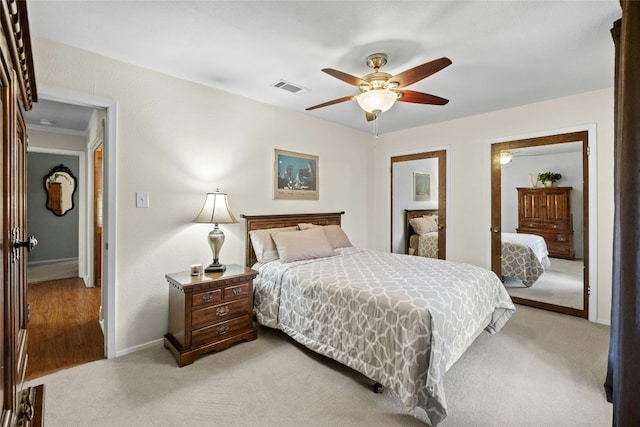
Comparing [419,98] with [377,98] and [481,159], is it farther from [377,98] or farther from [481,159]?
[481,159]

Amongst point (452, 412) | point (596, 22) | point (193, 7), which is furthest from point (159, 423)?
point (596, 22)

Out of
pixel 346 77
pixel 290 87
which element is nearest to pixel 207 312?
pixel 346 77

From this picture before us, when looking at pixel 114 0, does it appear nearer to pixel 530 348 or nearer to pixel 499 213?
pixel 530 348

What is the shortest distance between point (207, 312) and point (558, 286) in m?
3.91

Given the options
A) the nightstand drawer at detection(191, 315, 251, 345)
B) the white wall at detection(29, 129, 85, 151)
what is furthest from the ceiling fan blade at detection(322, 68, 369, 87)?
the white wall at detection(29, 129, 85, 151)

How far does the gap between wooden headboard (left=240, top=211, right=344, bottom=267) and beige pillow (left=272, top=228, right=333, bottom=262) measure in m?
0.30

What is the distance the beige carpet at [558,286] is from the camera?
339cm

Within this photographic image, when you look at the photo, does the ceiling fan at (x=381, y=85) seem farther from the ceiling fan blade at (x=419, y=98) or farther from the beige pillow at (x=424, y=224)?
the beige pillow at (x=424, y=224)

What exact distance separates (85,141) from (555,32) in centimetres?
605

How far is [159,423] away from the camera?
5.67 ft

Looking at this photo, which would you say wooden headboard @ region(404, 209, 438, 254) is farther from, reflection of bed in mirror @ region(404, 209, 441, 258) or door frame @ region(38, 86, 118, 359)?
door frame @ region(38, 86, 118, 359)

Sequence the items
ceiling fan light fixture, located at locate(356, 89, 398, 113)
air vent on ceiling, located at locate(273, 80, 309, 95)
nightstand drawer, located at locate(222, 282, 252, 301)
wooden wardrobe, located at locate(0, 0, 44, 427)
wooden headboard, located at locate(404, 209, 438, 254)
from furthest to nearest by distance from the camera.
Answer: wooden headboard, located at locate(404, 209, 438, 254), air vent on ceiling, located at locate(273, 80, 309, 95), nightstand drawer, located at locate(222, 282, 252, 301), ceiling fan light fixture, located at locate(356, 89, 398, 113), wooden wardrobe, located at locate(0, 0, 44, 427)

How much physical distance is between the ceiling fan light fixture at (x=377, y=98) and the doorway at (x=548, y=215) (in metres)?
2.38

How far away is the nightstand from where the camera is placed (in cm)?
235
